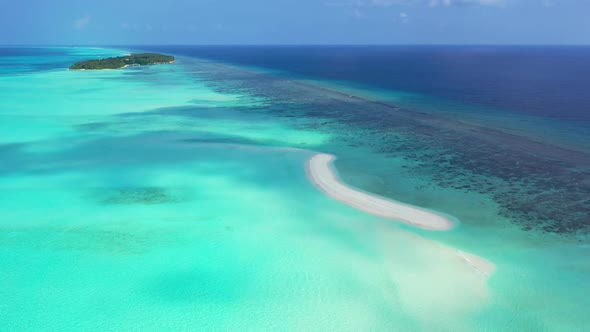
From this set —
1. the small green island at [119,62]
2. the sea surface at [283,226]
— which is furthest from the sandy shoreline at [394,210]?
the small green island at [119,62]

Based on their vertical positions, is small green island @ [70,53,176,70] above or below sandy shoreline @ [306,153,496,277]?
above

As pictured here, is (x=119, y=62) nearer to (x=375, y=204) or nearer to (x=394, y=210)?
(x=375, y=204)

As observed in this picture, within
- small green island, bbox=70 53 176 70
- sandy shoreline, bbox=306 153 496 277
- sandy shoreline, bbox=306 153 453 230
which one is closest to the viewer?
sandy shoreline, bbox=306 153 496 277

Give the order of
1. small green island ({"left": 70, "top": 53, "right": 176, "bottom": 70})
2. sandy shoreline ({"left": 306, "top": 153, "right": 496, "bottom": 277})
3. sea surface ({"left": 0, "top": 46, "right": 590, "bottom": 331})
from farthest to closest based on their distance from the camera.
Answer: small green island ({"left": 70, "top": 53, "right": 176, "bottom": 70}), sandy shoreline ({"left": 306, "top": 153, "right": 496, "bottom": 277}), sea surface ({"left": 0, "top": 46, "right": 590, "bottom": 331})

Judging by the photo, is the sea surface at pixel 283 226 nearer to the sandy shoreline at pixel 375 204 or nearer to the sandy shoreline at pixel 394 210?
the sandy shoreline at pixel 394 210

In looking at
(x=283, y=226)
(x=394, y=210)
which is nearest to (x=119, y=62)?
(x=283, y=226)

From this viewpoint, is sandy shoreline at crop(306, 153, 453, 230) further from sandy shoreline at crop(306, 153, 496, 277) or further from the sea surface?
the sea surface

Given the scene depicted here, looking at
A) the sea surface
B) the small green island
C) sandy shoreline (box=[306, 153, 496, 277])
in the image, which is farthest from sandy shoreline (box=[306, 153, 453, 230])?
the small green island
